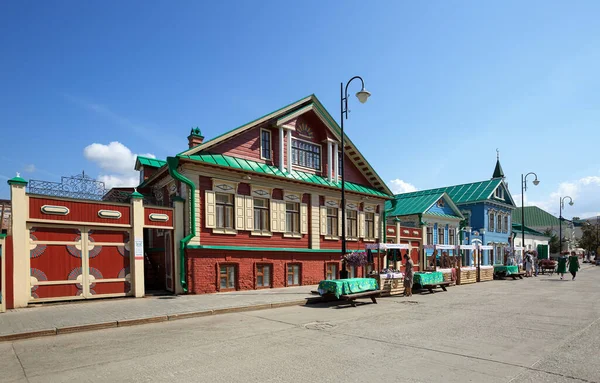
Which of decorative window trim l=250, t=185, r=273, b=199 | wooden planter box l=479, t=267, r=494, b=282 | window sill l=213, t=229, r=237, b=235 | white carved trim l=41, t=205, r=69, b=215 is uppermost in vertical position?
decorative window trim l=250, t=185, r=273, b=199

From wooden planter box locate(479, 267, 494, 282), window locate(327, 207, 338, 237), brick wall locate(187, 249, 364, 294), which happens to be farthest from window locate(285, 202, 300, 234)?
wooden planter box locate(479, 267, 494, 282)

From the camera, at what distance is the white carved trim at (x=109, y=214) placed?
1456 cm

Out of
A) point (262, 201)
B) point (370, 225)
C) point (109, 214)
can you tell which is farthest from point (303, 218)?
point (109, 214)

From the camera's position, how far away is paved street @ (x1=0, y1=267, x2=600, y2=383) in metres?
6.11

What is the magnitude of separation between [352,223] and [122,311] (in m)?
14.9

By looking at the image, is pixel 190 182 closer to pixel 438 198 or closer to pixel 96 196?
pixel 96 196

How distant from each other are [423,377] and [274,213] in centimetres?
1420

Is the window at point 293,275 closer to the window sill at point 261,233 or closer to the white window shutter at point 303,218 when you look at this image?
the white window shutter at point 303,218

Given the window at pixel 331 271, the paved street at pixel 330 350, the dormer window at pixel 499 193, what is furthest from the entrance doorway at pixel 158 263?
the dormer window at pixel 499 193

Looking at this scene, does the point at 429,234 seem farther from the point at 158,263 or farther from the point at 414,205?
the point at 158,263

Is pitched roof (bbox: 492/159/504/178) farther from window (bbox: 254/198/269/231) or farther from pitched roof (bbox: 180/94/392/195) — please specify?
window (bbox: 254/198/269/231)

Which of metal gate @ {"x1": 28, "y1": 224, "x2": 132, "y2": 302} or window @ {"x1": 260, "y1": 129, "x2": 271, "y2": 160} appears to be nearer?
metal gate @ {"x1": 28, "y1": 224, "x2": 132, "y2": 302}

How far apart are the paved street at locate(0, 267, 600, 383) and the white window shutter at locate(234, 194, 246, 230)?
6.54 m

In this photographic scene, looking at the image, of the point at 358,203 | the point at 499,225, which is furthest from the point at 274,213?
the point at 499,225
